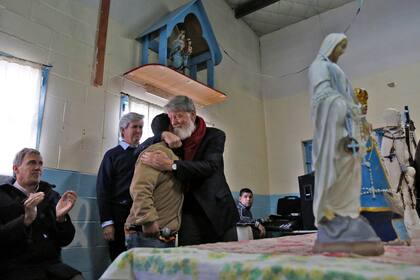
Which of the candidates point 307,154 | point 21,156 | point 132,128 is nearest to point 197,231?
point 21,156

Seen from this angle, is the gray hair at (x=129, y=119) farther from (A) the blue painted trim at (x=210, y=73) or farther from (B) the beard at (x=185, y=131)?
(A) the blue painted trim at (x=210, y=73)

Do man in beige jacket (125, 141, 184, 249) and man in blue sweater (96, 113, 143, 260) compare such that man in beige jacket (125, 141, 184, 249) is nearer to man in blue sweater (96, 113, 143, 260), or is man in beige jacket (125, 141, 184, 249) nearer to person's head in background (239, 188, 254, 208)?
man in blue sweater (96, 113, 143, 260)

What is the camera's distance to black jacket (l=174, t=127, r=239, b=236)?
1.36m

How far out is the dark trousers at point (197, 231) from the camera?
55.1 inches

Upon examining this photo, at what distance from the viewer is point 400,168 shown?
1649 mm

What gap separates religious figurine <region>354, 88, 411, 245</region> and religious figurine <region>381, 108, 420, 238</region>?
46 centimetres

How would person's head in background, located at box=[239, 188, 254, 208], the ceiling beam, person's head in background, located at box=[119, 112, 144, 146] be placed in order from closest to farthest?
person's head in background, located at box=[119, 112, 144, 146] < person's head in background, located at box=[239, 188, 254, 208] < the ceiling beam

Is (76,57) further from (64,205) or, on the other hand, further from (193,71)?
(193,71)

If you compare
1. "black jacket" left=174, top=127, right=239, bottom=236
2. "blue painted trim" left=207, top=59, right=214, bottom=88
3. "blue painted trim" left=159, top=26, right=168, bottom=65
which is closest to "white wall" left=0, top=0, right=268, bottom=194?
"blue painted trim" left=159, top=26, right=168, bottom=65

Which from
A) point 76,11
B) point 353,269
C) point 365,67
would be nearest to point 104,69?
point 76,11

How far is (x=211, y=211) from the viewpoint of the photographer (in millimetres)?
1380

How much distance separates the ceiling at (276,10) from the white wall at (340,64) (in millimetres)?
114

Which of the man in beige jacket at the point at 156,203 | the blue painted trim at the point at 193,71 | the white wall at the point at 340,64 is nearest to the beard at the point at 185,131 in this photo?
the man in beige jacket at the point at 156,203

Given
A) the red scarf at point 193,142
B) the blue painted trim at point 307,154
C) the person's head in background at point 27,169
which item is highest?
the blue painted trim at point 307,154
